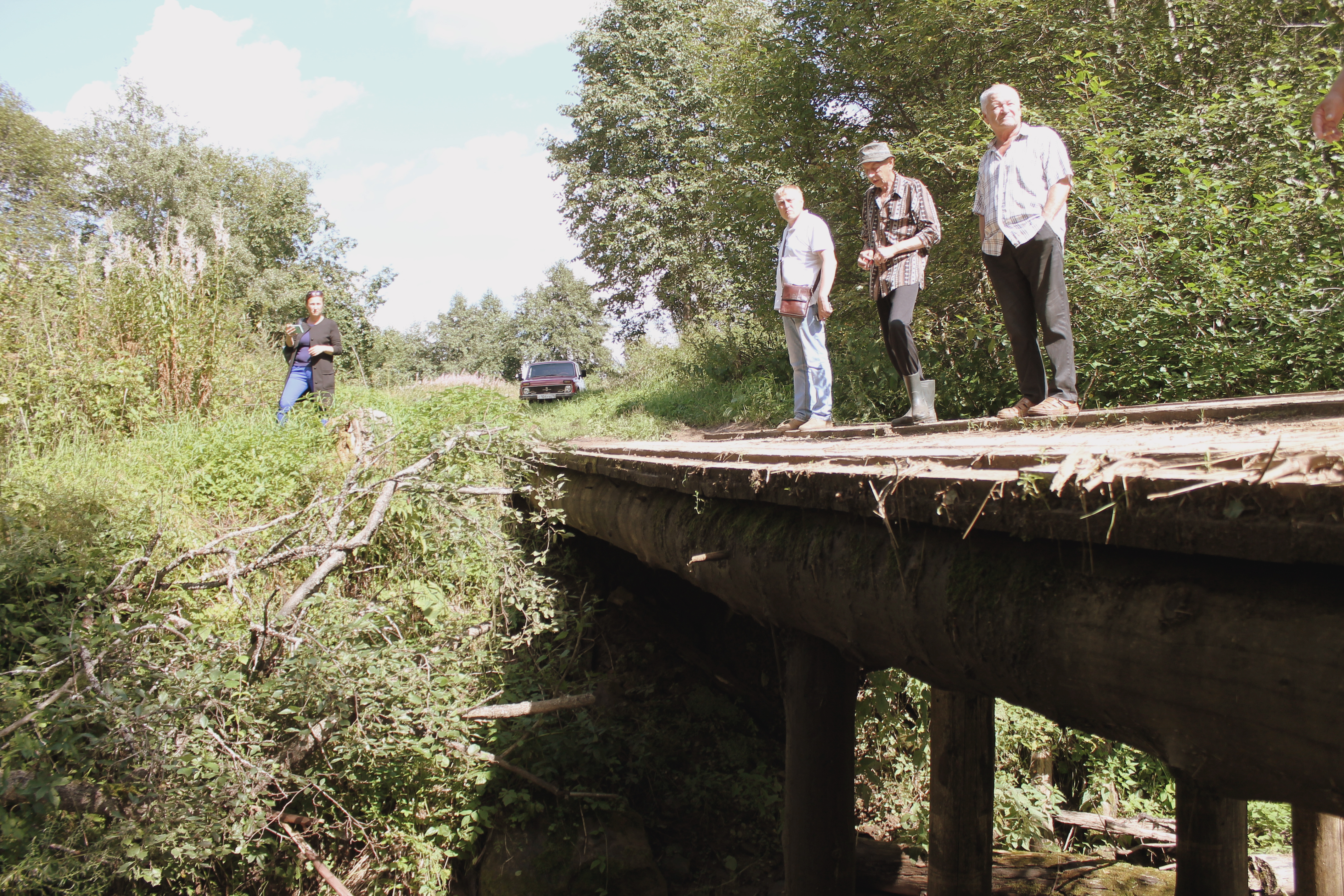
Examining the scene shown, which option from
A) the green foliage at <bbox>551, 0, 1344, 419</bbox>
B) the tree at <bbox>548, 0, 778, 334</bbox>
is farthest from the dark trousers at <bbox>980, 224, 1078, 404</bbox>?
the tree at <bbox>548, 0, 778, 334</bbox>

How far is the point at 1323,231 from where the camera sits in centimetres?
518

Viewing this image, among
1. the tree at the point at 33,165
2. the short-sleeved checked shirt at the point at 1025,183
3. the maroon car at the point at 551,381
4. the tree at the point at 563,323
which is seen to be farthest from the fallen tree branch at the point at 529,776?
the tree at the point at 563,323

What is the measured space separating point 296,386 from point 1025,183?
19.5 feet

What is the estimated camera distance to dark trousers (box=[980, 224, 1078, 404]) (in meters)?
3.87

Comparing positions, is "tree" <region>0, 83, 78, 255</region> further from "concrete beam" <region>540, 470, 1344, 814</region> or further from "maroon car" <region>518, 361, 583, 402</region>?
"concrete beam" <region>540, 470, 1344, 814</region>

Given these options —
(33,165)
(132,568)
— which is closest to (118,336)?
(132,568)

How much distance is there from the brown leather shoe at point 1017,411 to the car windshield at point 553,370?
22124 millimetres

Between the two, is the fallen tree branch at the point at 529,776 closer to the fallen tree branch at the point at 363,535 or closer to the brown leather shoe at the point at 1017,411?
the fallen tree branch at the point at 363,535

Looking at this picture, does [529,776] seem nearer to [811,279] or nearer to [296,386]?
[811,279]

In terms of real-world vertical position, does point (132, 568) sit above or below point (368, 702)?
above

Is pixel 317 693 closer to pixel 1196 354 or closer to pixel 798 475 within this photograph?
pixel 798 475

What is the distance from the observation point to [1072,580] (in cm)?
139

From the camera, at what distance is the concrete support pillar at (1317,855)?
Result: 341cm

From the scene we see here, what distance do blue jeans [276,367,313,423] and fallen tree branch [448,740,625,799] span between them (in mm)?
3807
